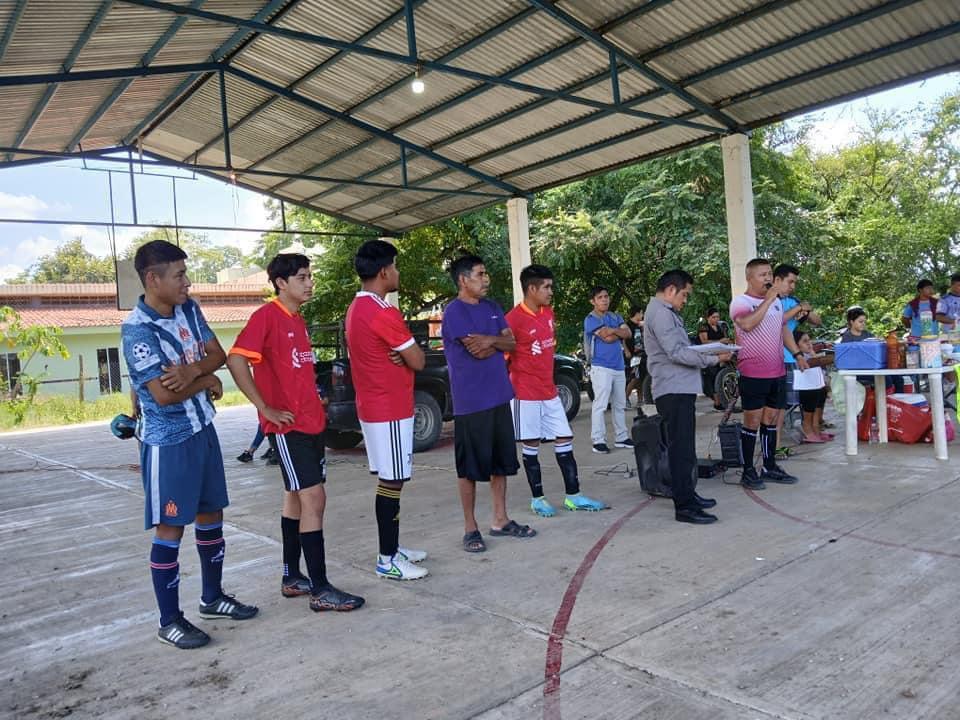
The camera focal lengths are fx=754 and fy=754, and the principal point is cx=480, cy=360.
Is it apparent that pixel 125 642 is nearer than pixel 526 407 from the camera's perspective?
Yes

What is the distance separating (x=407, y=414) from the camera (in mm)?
3963

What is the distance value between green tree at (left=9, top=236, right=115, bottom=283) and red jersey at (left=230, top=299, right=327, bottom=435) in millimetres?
47937

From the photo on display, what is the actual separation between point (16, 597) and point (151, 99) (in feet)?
31.7

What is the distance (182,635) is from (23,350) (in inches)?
757

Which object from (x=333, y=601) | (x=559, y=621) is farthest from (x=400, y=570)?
(x=559, y=621)

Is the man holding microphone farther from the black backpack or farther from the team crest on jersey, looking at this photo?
the team crest on jersey

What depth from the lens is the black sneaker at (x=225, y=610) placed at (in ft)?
11.9

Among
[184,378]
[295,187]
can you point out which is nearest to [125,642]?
[184,378]

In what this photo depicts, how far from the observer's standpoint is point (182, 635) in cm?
333

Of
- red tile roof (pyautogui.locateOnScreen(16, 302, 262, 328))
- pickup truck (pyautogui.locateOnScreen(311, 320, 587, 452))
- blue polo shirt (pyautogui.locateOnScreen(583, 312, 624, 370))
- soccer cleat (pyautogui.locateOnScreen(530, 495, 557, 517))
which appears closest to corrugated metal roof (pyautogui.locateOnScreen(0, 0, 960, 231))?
blue polo shirt (pyautogui.locateOnScreen(583, 312, 624, 370))

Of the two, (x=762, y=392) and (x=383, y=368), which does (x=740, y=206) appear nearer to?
(x=762, y=392)

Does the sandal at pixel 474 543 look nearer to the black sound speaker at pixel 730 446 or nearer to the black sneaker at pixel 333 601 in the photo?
the black sneaker at pixel 333 601

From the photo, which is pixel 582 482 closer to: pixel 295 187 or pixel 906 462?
pixel 906 462

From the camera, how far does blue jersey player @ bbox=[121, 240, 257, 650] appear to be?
10.5ft
